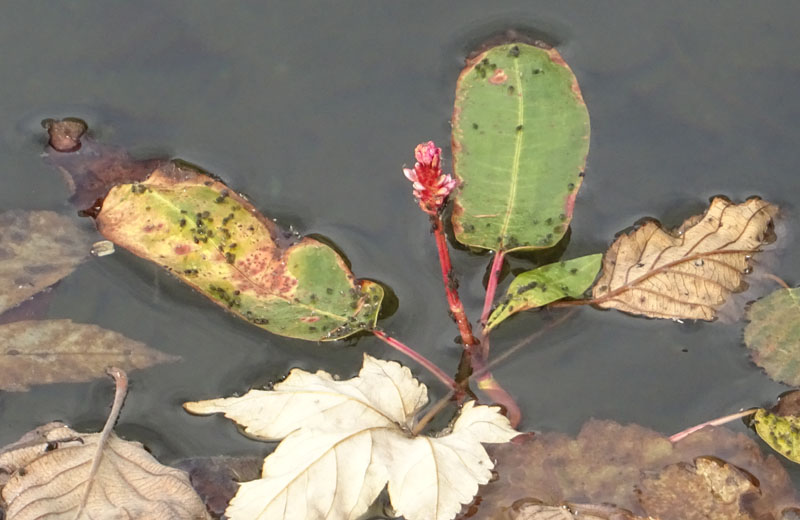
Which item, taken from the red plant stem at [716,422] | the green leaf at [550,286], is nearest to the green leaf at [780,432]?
the red plant stem at [716,422]

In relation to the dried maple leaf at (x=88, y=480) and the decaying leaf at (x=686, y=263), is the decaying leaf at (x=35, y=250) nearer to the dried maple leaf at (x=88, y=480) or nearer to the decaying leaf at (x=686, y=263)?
the dried maple leaf at (x=88, y=480)

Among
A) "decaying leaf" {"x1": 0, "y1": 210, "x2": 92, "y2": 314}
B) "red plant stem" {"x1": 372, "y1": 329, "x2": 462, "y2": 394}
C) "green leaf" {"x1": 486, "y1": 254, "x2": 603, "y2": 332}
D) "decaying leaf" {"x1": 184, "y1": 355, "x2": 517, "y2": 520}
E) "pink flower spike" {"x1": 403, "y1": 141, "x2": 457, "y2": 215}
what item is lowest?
"decaying leaf" {"x1": 184, "y1": 355, "x2": 517, "y2": 520}

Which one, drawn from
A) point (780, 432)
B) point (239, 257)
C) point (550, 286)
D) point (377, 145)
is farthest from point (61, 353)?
point (780, 432)

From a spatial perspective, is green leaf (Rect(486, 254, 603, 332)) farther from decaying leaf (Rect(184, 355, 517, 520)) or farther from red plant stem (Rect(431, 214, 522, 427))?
decaying leaf (Rect(184, 355, 517, 520))

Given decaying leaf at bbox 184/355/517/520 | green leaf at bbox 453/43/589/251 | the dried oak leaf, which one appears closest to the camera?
decaying leaf at bbox 184/355/517/520

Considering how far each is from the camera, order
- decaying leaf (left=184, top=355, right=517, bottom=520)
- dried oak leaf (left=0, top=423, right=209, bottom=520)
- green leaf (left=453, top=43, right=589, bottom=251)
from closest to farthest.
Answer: decaying leaf (left=184, top=355, right=517, bottom=520) → dried oak leaf (left=0, top=423, right=209, bottom=520) → green leaf (left=453, top=43, right=589, bottom=251)

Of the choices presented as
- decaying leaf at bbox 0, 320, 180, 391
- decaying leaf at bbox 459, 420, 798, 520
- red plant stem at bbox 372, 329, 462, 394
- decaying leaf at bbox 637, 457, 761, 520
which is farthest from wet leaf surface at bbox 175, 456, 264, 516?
decaying leaf at bbox 637, 457, 761, 520
